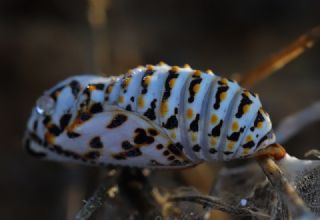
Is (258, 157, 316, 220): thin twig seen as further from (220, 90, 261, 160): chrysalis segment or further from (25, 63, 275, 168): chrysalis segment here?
(220, 90, 261, 160): chrysalis segment

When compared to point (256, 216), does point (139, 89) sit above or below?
above

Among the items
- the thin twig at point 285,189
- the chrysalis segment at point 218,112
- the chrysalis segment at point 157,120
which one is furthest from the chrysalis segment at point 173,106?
the thin twig at point 285,189

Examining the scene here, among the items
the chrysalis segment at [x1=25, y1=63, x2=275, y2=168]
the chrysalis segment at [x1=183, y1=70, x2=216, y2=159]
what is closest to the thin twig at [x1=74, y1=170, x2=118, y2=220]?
the chrysalis segment at [x1=25, y1=63, x2=275, y2=168]

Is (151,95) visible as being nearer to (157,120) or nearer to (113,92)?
(157,120)

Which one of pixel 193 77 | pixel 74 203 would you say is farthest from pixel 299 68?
pixel 193 77

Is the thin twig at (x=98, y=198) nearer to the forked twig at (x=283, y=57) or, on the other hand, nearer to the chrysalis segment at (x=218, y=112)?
the chrysalis segment at (x=218, y=112)

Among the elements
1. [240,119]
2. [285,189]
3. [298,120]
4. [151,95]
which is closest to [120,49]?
[298,120]

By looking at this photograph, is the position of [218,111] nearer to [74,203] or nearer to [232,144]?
[232,144]
